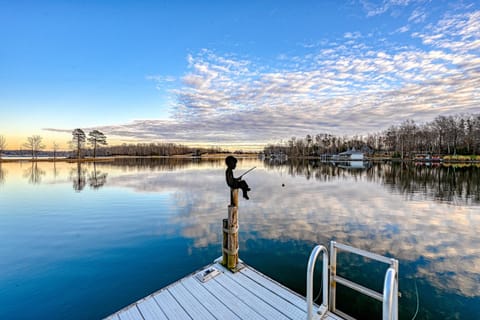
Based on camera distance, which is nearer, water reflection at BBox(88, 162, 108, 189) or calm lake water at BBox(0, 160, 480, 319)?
calm lake water at BBox(0, 160, 480, 319)

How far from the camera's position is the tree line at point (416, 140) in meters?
65.4

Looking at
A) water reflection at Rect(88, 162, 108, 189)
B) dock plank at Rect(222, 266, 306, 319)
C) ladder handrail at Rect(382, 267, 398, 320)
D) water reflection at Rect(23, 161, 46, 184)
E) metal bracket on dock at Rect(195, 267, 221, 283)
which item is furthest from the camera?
water reflection at Rect(23, 161, 46, 184)

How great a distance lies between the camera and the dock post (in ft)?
15.4

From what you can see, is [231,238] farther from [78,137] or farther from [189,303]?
[78,137]

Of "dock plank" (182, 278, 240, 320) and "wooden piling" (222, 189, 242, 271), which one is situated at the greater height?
"wooden piling" (222, 189, 242, 271)

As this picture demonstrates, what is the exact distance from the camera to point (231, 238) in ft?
15.5

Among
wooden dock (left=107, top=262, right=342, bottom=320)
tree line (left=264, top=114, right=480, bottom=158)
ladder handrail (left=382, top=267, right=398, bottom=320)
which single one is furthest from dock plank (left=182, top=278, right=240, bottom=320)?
tree line (left=264, top=114, right=480, bottom=158)

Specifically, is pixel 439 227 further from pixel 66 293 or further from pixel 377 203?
pixel 66 293

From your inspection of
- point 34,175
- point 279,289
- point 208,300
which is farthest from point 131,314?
point 34,175

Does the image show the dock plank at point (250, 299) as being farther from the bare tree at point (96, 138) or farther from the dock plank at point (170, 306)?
the bare tree at point (96, 138)

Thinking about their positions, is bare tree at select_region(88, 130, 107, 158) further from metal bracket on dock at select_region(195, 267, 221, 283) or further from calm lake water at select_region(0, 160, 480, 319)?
metal bracket on dock at select_region(195, 267, 221, 283)

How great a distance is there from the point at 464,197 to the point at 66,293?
2041 centimetres

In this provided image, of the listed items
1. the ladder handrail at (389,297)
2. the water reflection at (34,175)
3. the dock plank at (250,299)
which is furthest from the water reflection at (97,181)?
the ladder handrail at (389,297)

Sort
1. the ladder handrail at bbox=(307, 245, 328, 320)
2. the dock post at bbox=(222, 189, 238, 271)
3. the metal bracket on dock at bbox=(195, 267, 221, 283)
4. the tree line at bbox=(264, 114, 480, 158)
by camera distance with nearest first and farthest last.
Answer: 1. the ladder handrail at bbox=(307, 245, 328, 320)
2. the metal bracket on dock at bbox=(195, 267, 221, 283)
3. the dock post at bbox=(222, 189, 238, 271)
4. the tree line at bbox=(264, 114, 480, 158)
